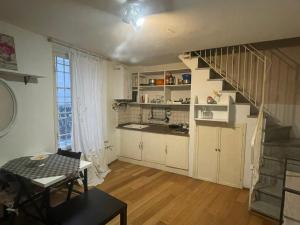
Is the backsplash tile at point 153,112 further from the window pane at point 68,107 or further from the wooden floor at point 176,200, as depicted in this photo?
the window pane at point 68,107

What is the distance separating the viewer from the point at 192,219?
231 centimetres

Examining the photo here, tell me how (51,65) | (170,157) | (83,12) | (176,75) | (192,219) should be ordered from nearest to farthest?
(83,12) < (192,219) < (51,65) < (170,157) < (176,75)

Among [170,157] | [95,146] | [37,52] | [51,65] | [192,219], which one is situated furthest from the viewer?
[170,157]

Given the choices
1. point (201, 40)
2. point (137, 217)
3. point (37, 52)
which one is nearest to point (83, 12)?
point (37, 52)

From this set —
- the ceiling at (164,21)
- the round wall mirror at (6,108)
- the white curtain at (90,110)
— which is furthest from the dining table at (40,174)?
the ceiling at (164,21)

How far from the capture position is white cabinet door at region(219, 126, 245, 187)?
10.1 feet

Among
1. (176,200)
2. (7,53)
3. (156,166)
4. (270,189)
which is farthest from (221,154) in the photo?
(7,53)

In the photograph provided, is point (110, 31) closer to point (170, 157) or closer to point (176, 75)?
point (176, 75)

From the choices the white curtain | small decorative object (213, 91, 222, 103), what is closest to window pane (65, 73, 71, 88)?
the white curtain

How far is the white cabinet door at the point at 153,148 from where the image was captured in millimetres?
3842

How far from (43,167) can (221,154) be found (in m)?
2.75

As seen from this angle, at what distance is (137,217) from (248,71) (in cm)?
304

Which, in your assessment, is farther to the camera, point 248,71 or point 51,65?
point 248,71

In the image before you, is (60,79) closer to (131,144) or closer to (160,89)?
(131,144)
